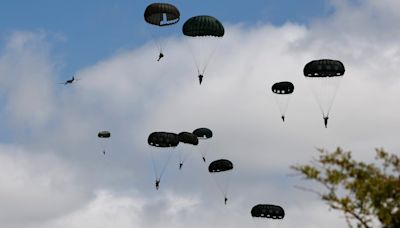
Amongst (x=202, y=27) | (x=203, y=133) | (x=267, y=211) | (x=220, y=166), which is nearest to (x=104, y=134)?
(x=203, y=133)

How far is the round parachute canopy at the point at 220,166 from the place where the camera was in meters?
78.9

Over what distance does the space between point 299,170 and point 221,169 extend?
6000 cm

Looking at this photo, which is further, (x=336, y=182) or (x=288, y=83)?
(x=288, y=83)

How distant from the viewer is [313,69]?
6209cm

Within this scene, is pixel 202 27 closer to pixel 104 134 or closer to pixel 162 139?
pixel 162 139

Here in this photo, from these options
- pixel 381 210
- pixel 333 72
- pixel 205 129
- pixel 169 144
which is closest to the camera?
pixel 381 210

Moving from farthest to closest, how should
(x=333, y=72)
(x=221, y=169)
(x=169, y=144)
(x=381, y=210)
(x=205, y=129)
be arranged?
(x=205, y=129)
(x=221, y=169)
(x=169, y=144)
(x=333, y=72)
(x=381, y=210)

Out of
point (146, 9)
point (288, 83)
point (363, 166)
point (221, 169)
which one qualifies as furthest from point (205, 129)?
point (363, 166)

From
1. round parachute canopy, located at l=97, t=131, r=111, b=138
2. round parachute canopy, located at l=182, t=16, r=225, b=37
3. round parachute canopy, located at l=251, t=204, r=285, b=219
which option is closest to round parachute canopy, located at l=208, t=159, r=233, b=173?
round parachute canopy, located at l=251, t=204, r=285, b=219

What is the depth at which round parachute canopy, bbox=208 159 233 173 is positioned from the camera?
7886 cm

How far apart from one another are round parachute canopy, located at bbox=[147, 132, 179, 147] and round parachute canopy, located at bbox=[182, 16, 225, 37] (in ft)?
41.2

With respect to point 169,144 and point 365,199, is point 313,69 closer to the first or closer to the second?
point 169,144

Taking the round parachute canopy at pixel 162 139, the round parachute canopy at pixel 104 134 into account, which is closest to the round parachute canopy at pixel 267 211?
the round parachute canopy at pixel 162 139

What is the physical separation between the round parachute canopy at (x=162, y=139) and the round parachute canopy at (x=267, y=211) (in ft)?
35.9
